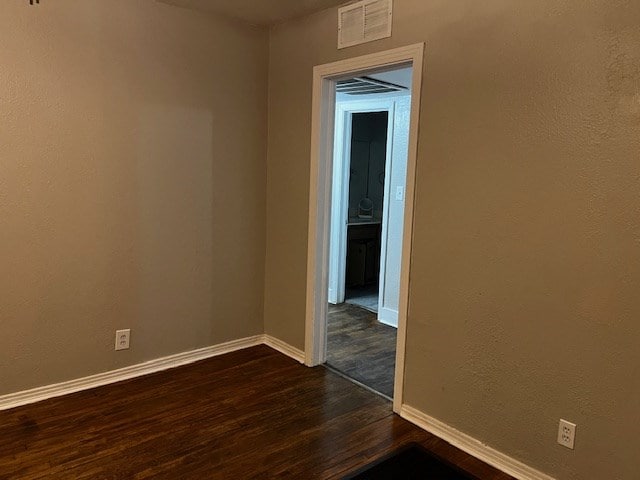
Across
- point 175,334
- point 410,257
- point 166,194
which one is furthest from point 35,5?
point 410,257

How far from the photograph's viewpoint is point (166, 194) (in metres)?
3.12

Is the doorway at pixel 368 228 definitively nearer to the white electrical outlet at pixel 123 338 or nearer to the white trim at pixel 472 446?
the white trim at pixel 472 446

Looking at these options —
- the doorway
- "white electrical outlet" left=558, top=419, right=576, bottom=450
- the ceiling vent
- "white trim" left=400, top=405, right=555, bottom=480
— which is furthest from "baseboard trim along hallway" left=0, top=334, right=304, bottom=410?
the ceiling vent

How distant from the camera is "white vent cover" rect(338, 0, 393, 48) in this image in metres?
2.66

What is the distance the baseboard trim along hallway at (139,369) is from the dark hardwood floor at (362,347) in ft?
1.22

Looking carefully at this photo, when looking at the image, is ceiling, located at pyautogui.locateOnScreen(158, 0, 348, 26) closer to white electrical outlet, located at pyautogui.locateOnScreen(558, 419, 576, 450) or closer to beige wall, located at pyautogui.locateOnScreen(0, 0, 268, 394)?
beige wall, located at pyautogui.locateOnScreen(0, 0, 268, 394)

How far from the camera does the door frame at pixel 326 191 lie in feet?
8.48

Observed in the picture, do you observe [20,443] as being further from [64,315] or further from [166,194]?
[166,194]

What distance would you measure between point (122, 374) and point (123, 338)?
238 mm

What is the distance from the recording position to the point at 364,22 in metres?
2.78

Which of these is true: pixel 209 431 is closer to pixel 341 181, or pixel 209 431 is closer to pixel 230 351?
pixel 230 351

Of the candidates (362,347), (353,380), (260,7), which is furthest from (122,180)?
(362,347)

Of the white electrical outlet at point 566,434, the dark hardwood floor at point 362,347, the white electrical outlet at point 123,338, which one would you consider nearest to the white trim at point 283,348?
the dark hardwood floor at point 362,347

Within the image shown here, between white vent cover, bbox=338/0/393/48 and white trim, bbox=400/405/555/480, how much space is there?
2.14m
